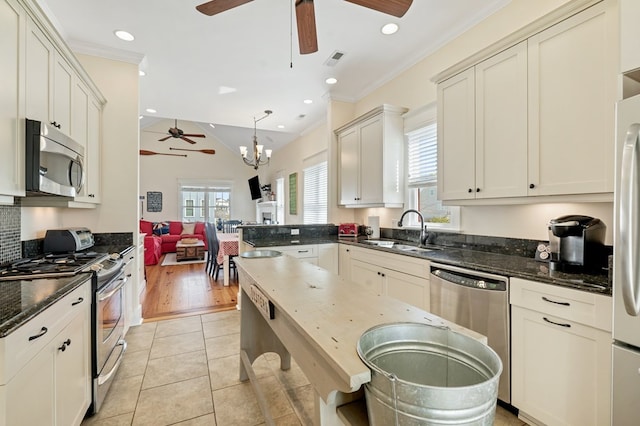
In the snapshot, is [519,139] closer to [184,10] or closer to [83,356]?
[184,10]

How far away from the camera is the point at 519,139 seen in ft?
6.74

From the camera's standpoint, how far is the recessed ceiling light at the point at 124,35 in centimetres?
287

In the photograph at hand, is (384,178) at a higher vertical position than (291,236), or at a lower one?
higher

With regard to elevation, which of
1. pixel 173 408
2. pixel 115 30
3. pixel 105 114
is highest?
pixel 115 30

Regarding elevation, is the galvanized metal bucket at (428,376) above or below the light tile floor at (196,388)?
above

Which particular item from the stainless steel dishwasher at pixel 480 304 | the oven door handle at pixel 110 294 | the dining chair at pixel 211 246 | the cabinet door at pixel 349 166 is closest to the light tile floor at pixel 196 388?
the stainless steel dishwasher at pixel 480 304

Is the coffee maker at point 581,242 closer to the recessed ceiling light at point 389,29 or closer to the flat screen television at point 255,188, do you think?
the recessed ceiling light at point 389,29

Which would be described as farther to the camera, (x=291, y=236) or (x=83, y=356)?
(x=291, y=236)

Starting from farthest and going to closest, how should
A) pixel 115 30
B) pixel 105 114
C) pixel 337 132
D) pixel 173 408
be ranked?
pixel 337 132 < pixel 105 114 < pixel 115 30 < pixel 173 408

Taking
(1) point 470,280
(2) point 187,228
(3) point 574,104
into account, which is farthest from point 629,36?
(2) point 187,228

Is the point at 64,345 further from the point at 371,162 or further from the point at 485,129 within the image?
the point at 371,162

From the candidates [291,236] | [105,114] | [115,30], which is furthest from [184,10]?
[291,236]

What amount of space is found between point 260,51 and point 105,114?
1.81m

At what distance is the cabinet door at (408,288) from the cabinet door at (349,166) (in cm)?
142
